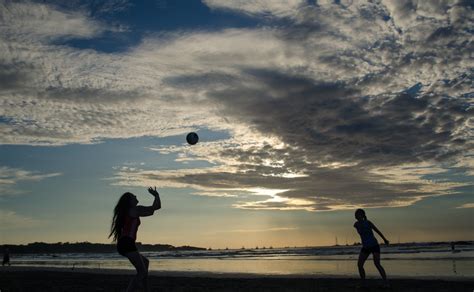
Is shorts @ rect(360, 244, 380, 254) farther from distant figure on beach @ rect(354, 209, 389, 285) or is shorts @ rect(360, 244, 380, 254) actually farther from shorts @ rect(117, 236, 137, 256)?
shorts @ rect(117, 236, 137, 256)

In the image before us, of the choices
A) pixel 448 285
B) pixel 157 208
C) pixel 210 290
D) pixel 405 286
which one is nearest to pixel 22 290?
pixel 210 290

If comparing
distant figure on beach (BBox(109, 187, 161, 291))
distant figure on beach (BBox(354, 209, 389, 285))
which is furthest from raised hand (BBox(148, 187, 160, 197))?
distant figure on beach (BBox(354, 209, 389, 285))

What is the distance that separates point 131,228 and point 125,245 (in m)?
0.33

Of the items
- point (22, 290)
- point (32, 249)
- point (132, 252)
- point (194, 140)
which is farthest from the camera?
point (32, 249)

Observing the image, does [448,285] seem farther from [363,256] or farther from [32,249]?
[32,249]

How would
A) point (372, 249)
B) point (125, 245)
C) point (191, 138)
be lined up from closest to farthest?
point (125, 245)
point (372, 249)
point (191, 138)

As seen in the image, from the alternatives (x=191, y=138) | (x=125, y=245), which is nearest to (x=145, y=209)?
(x=125, y=245)

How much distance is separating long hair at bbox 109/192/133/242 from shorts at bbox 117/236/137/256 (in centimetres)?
14

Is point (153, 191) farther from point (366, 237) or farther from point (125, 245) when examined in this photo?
point (366, 237)

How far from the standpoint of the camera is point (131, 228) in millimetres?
8812

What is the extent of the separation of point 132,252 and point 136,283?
607mm

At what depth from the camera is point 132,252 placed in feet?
28.5

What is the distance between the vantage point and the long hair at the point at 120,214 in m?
8.86

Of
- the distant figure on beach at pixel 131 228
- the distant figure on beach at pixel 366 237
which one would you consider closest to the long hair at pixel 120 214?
the distant figure on beach at pixel 131 228
